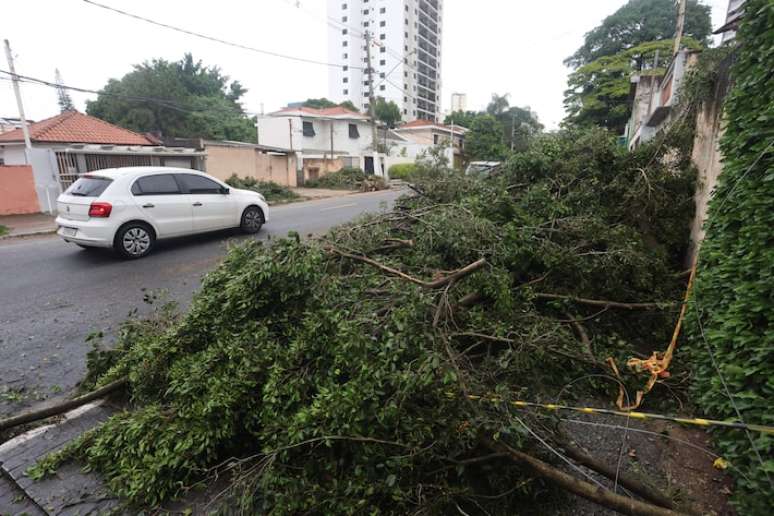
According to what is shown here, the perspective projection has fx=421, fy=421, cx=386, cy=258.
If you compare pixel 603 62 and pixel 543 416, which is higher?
pixel 603 62

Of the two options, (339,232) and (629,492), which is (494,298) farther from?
(339,232)

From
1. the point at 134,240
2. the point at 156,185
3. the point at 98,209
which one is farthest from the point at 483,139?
the point at 98,209

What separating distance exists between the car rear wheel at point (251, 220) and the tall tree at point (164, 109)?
2943cm

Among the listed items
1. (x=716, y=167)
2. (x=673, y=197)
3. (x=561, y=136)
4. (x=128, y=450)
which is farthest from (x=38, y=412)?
(x=561, y=136)

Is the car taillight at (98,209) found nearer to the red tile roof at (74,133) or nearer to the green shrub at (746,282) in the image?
the green shrub at (746,282)

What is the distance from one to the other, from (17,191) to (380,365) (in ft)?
54.7

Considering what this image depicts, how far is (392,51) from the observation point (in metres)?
71.0

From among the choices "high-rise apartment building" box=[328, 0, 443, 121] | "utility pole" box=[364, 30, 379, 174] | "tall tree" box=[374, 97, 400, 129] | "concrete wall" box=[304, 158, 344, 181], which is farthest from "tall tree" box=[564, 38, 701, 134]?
"high-rise apartment building" box=[328, 0, 443, 121]

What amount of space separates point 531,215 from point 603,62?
28.7 meters

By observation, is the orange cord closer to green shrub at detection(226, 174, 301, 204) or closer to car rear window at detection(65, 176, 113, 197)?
car rear window at detection(65, 176, 113, 197)

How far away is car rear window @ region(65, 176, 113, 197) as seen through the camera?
723cm

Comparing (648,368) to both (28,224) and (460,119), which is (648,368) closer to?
(28,224)

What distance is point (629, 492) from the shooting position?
231 centimetres

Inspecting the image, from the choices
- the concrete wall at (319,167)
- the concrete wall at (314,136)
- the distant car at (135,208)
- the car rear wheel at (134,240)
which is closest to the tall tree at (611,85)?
the concrete wall at (319,167)
